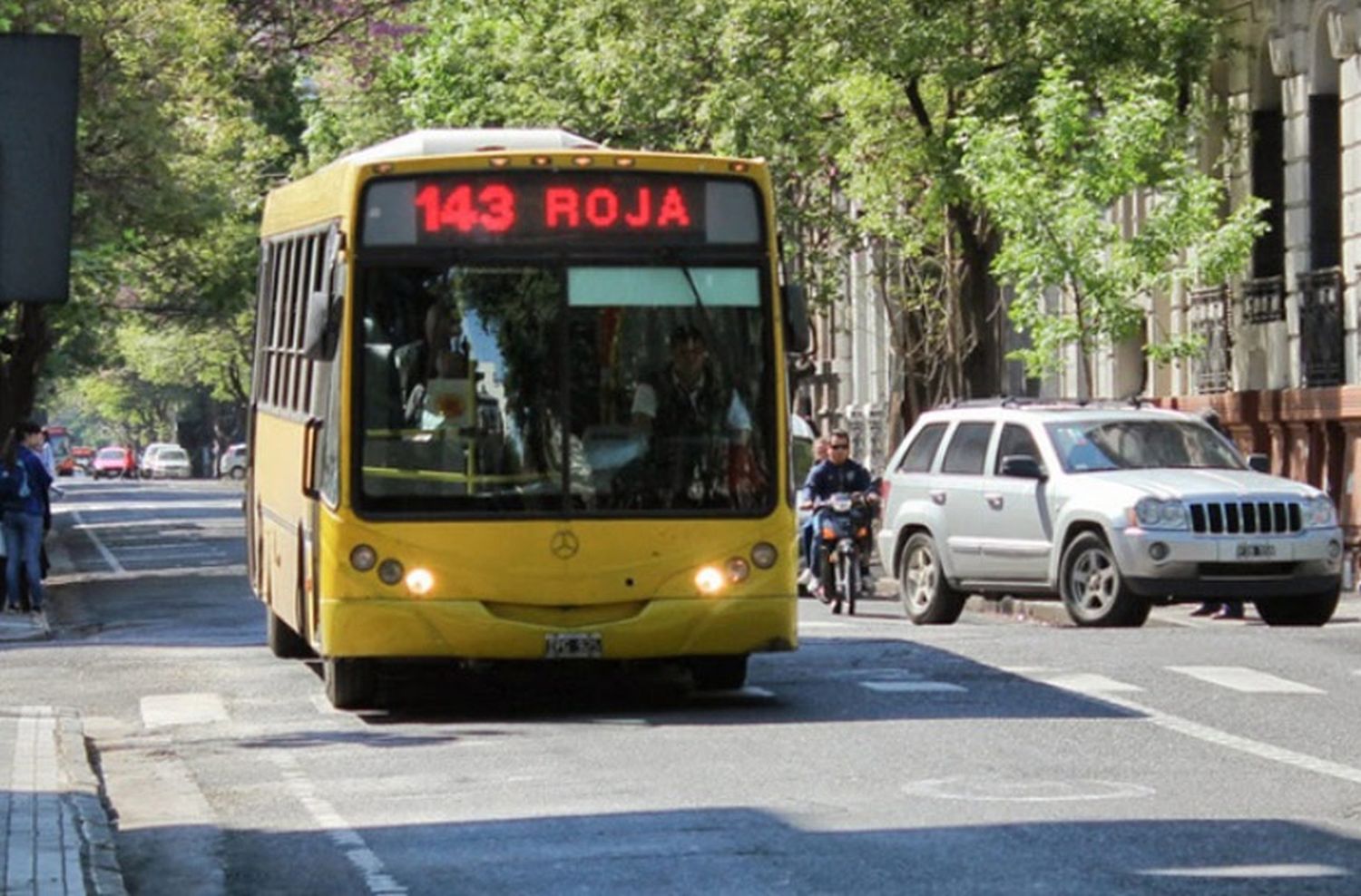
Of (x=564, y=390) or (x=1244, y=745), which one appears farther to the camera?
(x=564, y=390)

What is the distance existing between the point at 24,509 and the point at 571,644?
52.8 ft

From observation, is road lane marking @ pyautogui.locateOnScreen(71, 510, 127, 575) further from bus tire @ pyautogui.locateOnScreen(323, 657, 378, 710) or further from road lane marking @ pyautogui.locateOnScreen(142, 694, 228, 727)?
bus tire @ pyautogui.locateOnScreen(323, 657, 378, 710)

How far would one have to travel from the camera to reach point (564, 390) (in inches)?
714

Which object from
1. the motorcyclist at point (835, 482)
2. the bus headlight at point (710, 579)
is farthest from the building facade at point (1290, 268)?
the bus headlight at point (710, 579)

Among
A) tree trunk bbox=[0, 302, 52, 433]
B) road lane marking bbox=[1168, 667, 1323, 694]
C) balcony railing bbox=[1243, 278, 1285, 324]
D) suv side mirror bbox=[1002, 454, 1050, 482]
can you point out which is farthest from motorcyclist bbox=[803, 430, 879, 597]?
tree trunk bbox=[0, 302, 52, 433]

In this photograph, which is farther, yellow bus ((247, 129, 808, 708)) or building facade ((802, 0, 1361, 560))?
building facade ((802, 0, 1361, 560))

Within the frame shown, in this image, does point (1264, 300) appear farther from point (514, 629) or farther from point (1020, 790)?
point (1020, 790)

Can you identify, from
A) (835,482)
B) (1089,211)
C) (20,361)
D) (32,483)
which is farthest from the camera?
(20,361)

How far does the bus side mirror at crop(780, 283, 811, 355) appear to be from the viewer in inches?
711

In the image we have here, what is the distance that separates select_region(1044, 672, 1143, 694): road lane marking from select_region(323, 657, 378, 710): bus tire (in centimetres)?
372

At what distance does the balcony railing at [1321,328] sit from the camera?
35281mm

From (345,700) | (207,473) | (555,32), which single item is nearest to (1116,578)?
(345,700)

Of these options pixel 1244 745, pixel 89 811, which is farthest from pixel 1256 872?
pixel 89 811

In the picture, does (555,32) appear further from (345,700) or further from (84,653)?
(345,700)
